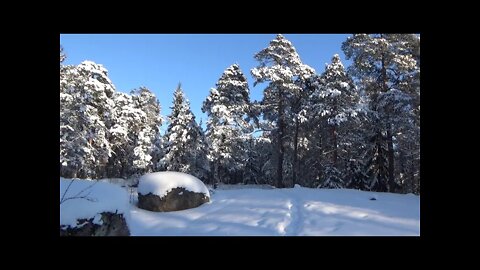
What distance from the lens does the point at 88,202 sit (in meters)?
5.97

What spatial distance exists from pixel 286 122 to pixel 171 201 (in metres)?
15.5

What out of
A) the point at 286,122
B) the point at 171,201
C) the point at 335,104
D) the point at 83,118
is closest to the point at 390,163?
the point at 335,104

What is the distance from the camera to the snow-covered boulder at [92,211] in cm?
530

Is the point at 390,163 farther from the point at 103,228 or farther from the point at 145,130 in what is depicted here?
the point at 145,130

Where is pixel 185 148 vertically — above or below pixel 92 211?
above

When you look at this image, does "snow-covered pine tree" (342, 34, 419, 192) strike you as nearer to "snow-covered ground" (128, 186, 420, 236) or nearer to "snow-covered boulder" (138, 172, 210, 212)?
"snow-covered ground" (128, 186, 420, 236)

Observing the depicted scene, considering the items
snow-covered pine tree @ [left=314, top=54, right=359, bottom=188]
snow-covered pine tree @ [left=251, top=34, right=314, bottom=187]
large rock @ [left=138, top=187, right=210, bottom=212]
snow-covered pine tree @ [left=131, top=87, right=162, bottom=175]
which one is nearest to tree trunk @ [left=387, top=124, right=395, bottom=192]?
snow-covered pine tree @ [left=314, top=54, right=359, bottom=188]

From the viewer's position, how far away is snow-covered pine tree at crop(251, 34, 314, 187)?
82.3 feet
